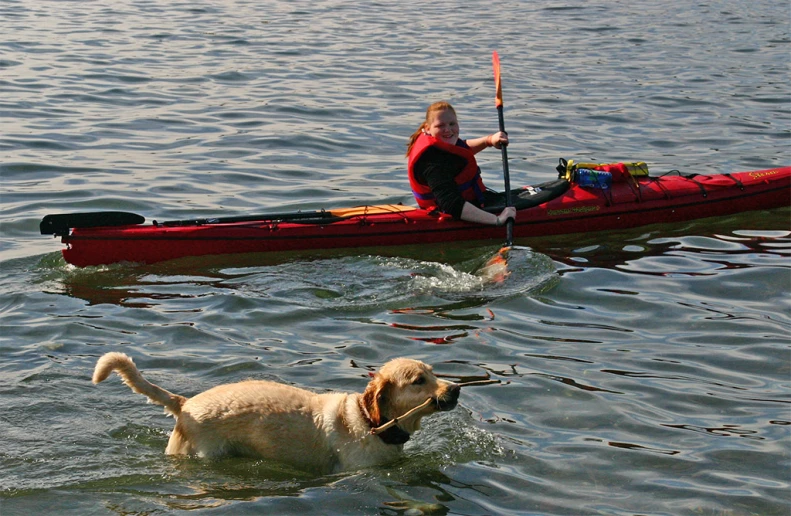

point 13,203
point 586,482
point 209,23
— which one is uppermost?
point 209,23

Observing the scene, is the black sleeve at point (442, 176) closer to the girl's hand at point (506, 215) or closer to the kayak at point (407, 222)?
the kayak at point (407, 222)

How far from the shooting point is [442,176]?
9.51 meters

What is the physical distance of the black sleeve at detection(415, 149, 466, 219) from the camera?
9.50 meters

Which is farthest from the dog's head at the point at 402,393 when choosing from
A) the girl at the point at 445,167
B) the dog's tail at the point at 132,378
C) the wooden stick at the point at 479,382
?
the girl at the point at 445,167

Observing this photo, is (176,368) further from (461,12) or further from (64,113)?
(461,12)

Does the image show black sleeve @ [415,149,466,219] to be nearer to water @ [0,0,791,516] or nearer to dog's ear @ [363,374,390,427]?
water @ [0,0,791,516]

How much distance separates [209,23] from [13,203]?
12.4 m

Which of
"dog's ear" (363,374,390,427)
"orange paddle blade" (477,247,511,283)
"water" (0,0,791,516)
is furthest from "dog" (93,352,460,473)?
"orange paddle blade" (477,247,511,283)

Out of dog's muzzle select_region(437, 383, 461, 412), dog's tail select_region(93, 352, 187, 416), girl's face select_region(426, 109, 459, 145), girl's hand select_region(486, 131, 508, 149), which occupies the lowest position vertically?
dog's muzzle select_region(437, 383, 461, 412)

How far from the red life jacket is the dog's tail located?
4803 millimetres

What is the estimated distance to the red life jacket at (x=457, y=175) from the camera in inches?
372

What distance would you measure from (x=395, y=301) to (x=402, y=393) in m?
3.07

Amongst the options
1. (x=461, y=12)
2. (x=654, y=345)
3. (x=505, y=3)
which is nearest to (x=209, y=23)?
(x=461, y=12)

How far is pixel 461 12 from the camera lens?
2445 centimetres
